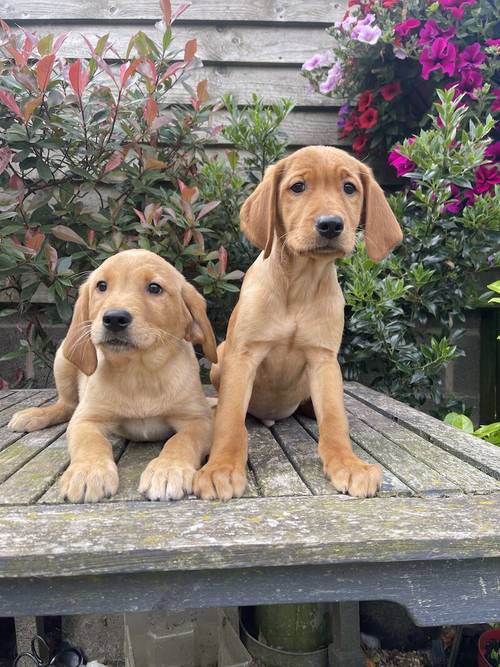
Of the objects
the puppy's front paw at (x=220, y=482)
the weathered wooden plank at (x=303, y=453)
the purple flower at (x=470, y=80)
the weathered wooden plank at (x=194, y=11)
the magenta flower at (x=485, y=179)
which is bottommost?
the weathered wooden plank at (x=303, y=453)

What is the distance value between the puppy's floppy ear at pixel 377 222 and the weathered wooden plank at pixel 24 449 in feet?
5.30

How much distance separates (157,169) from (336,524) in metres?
2.65

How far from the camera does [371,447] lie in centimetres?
216

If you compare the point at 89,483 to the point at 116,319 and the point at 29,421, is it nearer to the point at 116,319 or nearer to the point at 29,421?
the point at 116,319

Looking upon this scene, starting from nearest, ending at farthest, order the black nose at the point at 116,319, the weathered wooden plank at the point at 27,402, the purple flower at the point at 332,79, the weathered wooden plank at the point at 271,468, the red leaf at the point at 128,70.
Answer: the weathered wooden plank at the point at 271,468 < the black nose at the point at 116,319 < the weathered wooden plank at the point at 27,402 < the red leaf at the point at 128,70 < the purple flower at the point at 332,79

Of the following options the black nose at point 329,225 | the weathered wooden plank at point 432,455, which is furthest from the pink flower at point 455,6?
the weathered wooden plank at point 432,455

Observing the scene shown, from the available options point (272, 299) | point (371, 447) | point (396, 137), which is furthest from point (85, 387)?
point (396, 137)

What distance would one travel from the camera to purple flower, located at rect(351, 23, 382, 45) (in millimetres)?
3428

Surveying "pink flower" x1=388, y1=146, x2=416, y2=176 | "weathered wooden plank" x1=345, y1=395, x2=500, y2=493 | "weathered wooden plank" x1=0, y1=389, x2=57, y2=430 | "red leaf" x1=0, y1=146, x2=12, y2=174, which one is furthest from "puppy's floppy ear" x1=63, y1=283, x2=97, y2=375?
"pink flower" x1=388, y1=146, x2=416, y2=176

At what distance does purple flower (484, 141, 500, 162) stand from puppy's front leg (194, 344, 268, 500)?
2.45m

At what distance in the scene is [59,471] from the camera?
189 centimetres

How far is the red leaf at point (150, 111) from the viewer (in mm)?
3000

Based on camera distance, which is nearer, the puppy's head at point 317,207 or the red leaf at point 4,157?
the puppy's head at point 317,207

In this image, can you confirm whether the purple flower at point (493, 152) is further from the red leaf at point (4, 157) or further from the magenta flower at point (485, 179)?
the red leaf at point (4, 157)
